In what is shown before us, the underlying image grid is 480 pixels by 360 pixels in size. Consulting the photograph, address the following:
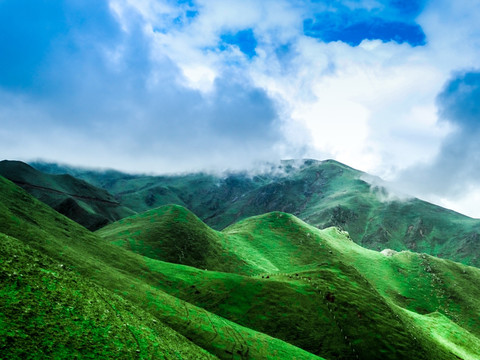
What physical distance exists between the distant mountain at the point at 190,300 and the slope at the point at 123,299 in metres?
0.15

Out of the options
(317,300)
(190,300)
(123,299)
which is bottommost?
(190,300)

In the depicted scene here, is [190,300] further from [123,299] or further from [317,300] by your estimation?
[123,299]

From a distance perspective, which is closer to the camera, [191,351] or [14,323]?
[14,323]

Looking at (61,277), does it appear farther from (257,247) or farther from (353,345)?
(257,247)

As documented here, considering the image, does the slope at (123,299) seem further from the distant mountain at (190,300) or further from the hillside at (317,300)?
the hillside at (317,300)

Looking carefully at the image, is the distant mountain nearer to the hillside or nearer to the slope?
the slope

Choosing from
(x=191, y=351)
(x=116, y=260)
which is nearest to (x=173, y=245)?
(x=116, y=260)

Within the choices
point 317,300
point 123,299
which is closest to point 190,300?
point 317,300

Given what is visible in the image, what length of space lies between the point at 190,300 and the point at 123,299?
26.2 m

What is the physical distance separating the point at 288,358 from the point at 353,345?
70.0 feet

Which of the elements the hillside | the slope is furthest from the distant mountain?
the hillside

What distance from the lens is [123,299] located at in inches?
1062

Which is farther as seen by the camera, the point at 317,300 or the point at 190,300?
the point at 317,300

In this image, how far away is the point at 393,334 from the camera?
5391cm
